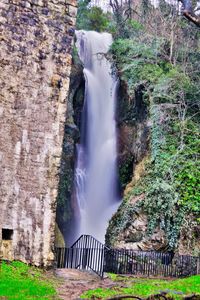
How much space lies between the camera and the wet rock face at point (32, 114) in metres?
11.8

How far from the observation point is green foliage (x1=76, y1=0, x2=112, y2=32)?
33.6 m

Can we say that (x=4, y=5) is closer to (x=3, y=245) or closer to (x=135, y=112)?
(x=3, y=245)

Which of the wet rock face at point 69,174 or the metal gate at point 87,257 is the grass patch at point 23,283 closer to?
the metal gate at point 87,257

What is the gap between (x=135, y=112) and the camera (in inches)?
871

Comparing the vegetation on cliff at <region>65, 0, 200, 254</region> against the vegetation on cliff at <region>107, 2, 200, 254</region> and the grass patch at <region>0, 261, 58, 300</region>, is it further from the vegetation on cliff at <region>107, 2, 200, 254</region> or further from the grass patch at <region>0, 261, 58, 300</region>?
the grass patch at <region>0, 261, 58, 300</region>

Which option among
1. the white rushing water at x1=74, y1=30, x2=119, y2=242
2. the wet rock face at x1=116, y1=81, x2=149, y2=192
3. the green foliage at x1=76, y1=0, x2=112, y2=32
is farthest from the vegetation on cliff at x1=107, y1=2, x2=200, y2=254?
the green foliage at x1=76, y1=0, x2=112, y2=32

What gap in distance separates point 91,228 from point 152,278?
8218mm

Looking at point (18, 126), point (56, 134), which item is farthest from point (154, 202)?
point (18, 126)

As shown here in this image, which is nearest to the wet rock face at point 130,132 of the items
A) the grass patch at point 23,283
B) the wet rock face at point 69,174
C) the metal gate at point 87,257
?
the wet rock face at point 69,174

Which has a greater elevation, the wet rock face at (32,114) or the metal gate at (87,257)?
the wet rock face at (32,114)

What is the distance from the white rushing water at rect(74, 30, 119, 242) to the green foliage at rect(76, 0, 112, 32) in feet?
22.1

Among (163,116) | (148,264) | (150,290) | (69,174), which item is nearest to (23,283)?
(150,290)

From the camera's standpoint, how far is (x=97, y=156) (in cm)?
2417

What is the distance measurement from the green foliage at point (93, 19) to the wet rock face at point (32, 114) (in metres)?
20.9
